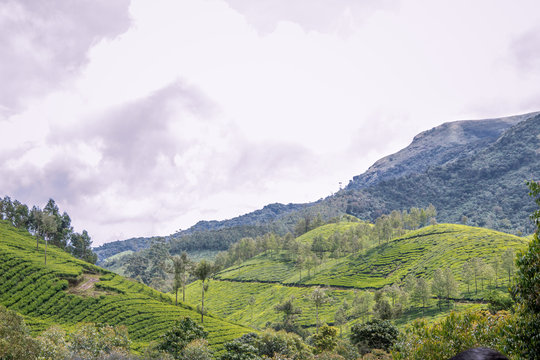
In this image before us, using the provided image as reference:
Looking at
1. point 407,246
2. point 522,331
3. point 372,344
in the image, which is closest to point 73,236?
point 372,344

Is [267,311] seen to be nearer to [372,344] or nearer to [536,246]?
[372,344]

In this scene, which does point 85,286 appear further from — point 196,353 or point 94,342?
point 196,353

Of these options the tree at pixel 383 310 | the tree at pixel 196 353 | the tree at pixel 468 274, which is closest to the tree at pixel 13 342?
the tree at pixel 196 353

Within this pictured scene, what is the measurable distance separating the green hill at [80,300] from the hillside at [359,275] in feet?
129

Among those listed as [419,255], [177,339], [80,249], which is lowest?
[177,339]

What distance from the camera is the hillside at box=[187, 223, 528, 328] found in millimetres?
109625

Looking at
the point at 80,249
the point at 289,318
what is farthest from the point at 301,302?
A: the point at 80,249

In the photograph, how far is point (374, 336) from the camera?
54.5 meters

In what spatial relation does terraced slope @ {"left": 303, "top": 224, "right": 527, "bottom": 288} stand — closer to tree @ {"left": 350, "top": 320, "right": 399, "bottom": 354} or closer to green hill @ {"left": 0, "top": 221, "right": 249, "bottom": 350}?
tree @ {"left": 350, "top": 320, "right": 399, "bottom": 354}

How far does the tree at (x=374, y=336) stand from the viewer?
2126 inches

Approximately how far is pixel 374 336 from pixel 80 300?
5813 cm

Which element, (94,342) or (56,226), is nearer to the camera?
(94,342)

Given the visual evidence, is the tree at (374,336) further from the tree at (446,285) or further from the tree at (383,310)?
the tree at (446,285)

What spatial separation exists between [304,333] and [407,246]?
72616mm
